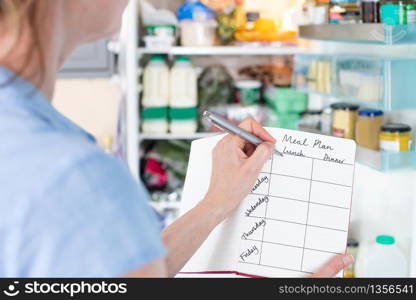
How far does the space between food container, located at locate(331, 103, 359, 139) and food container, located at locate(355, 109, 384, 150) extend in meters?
0.09

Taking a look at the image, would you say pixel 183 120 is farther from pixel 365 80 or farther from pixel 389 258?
pixel 389 258

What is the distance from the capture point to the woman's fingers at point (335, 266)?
915 millimetres

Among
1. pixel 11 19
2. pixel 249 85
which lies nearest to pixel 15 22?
pixel 11 19

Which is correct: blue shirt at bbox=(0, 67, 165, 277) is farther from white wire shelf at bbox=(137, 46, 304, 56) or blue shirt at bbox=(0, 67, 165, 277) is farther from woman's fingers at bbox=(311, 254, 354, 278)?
white wire shelf at bbox=(137, 46, 304, 56)

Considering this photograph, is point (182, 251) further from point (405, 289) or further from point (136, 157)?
point (136, 157)

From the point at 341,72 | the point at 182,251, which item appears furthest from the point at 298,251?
the point at 341,72

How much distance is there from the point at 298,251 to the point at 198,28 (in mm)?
Answer: 1855

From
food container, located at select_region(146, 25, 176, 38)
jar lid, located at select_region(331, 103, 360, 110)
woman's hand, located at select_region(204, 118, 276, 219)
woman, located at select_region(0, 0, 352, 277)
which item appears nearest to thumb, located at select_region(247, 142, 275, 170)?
woman's hand, located at select_region(204, 118, 276, 219)

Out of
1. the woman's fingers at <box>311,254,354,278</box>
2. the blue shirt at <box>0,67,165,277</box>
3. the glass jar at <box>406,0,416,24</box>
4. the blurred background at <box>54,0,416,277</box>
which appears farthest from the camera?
the blurred background at <box>54,0,416,277</box>

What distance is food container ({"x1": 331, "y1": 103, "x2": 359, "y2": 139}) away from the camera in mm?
1670

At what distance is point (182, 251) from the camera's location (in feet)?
3.01

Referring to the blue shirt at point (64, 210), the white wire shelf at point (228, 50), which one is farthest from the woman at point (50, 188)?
the white wire shelf at point (228, 50)

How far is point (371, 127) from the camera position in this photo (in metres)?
1.57

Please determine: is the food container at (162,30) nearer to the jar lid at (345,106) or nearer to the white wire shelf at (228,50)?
the white wire shelf at (228,50)
